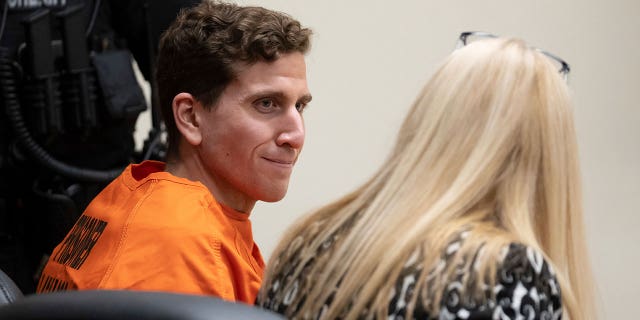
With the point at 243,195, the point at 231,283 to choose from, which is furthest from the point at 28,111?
the point at 231,283

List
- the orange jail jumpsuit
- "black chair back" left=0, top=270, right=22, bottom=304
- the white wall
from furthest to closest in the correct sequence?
the white wall < the orange jail jumpsuit < "black chair back" left=0, top=270, right=22, bottom=304

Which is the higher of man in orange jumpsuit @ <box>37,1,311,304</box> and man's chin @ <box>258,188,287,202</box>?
man in orange jumpsuit @ <box>37,1,311,304</box>

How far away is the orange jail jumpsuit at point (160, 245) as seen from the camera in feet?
4.54

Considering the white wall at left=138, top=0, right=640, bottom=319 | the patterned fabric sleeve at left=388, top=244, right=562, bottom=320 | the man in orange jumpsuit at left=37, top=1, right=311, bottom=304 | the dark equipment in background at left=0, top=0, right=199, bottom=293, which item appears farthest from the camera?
the white wall at left=138, top=0, right=640, bottom=319

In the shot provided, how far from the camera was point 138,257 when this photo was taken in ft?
4.58

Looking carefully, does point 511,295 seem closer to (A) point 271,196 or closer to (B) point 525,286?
(B) point 525,286

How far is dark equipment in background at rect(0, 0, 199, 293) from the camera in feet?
7.63

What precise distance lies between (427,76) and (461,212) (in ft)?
6.47

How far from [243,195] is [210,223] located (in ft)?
0.51

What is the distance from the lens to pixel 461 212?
3.85 ft

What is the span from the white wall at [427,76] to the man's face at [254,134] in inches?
53.4

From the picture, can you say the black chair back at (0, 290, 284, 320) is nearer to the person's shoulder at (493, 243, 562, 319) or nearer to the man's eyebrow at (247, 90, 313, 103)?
the person's shoulder at (493, 243, 562, 319)

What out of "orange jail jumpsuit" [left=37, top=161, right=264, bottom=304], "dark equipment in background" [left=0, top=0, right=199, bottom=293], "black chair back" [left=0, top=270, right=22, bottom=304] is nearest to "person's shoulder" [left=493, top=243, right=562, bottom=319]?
"orange jail jumpsuit" [left=37, top=161, right=264, bottom=304]

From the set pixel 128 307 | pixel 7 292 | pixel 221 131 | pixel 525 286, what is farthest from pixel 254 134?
pixel 128 307
